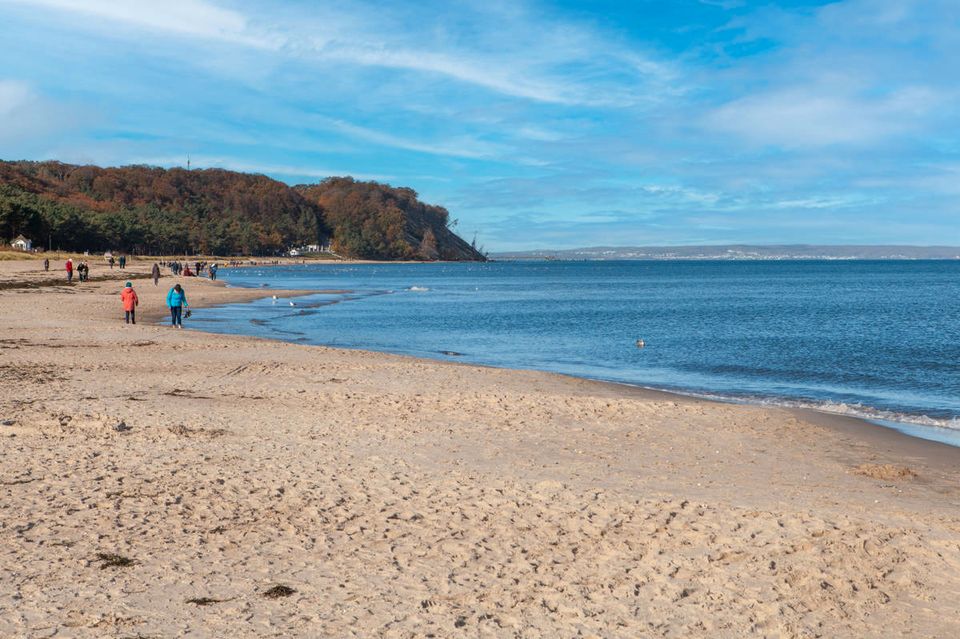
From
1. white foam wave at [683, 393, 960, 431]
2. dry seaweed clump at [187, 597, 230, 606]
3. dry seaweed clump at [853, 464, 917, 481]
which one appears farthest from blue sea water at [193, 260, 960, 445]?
dry seaweed clump at [187, 597, 230, 606]

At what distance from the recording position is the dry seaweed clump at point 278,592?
606 cm

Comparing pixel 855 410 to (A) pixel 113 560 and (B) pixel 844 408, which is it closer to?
(B) pixel 844 408

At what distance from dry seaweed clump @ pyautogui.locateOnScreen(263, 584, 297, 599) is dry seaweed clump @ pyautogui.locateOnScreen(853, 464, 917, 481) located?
7675mm

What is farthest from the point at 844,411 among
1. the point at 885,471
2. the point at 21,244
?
the point at 21,244

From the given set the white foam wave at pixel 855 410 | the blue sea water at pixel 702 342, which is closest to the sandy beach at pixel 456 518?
the white foam wave at pixel 855 410

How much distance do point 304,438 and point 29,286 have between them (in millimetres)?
40753

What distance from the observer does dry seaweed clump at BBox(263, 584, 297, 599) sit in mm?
6064

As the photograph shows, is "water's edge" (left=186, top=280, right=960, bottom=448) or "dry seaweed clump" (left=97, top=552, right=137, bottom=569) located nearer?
"dry seaweed clump" (left=97, top=552, right=137, bottom=569)

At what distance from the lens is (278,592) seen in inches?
241

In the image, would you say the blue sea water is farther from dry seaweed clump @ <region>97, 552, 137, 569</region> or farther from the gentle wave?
dry seaweed clump @ <region>97, 552, 137, 569</region>

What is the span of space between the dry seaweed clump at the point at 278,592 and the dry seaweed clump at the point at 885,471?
7675 mm

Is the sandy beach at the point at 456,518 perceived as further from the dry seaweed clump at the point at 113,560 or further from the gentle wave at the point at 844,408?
the gentle wave at the point at 844,408

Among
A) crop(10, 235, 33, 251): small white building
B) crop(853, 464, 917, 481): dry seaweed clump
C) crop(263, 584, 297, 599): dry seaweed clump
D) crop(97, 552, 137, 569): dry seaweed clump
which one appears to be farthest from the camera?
crop(10, 235, 33, 251): small white building

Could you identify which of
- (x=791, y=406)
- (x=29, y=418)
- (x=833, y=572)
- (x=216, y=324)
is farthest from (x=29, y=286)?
(x=833, y=572)
